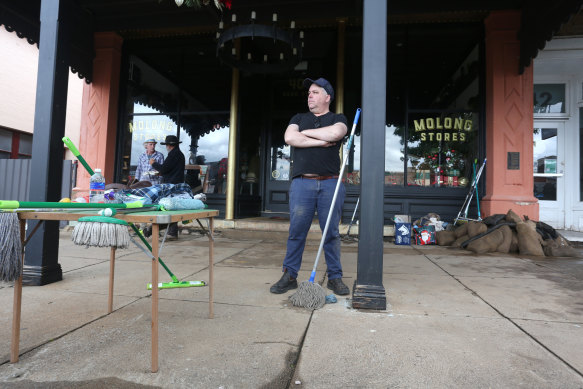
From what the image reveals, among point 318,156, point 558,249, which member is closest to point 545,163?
point 558,249

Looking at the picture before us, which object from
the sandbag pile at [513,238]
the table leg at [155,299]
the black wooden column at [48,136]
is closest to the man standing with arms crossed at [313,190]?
the table leg at [155,299]

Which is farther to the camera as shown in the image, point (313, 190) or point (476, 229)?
point (476, 229)

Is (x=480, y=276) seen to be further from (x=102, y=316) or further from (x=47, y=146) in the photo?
(x=47, y=146)

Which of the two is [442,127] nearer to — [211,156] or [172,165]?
[211,156]

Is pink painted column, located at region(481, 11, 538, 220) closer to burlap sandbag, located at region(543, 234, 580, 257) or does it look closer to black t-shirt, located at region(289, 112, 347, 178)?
burlap sandbag, located at region(543, 234, 580, 257)

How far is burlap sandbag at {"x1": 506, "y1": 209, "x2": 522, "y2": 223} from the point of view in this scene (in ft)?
18.5

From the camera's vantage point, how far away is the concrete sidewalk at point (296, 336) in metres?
1.70

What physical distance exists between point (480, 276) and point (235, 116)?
5.55m

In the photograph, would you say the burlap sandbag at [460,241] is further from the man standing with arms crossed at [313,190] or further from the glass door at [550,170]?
the man standing with arms crossed at [313,190]

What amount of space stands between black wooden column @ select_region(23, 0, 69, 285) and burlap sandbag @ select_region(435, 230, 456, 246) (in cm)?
585

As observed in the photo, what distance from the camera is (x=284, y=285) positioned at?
3.13 meters

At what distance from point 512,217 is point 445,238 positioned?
1130 millimetres

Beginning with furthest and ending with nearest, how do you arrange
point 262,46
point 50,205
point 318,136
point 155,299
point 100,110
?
point 100,110 < point 262,46 < point 318,136 < point 50,205 < point 155,299

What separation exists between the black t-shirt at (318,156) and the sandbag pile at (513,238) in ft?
11.8
